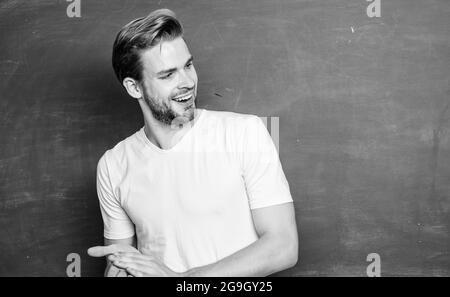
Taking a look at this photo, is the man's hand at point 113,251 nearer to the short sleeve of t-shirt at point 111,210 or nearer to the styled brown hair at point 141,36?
the short sleeve of t-shirt at point 111,210

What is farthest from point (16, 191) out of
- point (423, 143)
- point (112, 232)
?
point (423, 143)

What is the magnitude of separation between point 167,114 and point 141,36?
0.73 ft

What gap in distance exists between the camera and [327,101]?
212 centimetres

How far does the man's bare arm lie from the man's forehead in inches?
17.9

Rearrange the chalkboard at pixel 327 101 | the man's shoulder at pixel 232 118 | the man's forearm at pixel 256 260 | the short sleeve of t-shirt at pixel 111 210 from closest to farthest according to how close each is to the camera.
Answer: the man's forearm at pixel 256 260, the man's shoulder at pixel 232 118, the short sleeve of t-shirt at pixel 111 210, the chalkboard at pixel 327 101

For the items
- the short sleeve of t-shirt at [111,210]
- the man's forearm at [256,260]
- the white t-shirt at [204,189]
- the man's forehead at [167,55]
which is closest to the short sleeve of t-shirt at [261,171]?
the white t-shirt at [204,189]

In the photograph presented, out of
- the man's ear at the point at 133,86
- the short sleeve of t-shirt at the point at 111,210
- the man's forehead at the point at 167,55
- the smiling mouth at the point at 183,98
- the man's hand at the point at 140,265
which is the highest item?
the man's forehead at the point at 167,55

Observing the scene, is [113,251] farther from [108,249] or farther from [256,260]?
[256,260]

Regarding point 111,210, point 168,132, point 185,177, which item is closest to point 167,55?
point 168,132

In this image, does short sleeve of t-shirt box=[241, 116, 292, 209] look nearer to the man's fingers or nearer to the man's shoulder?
the man's shoulder

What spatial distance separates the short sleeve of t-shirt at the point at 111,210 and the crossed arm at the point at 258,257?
218 millimetres

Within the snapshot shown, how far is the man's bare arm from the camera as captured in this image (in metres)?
1.58

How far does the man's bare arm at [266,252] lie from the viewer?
1.58m
